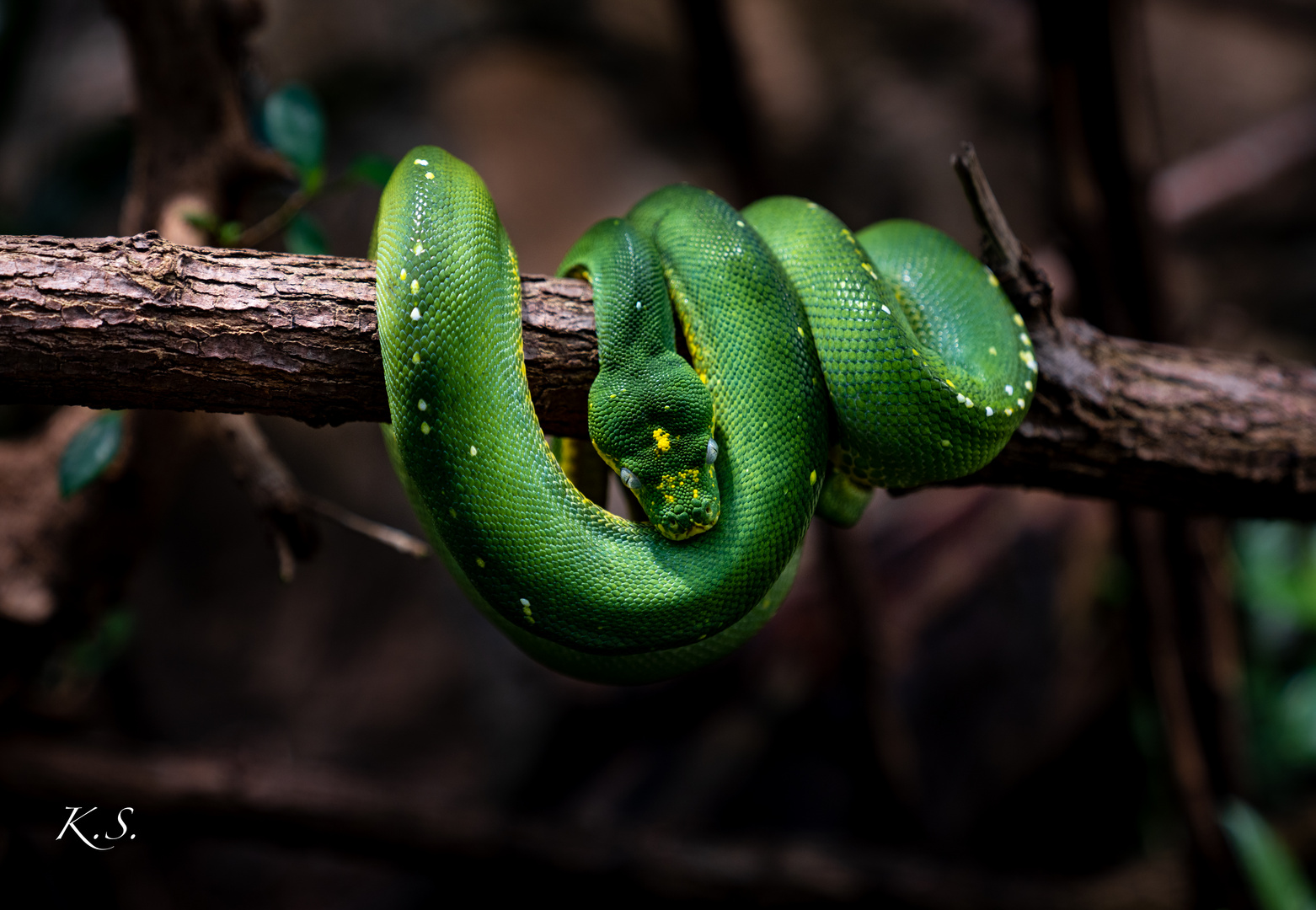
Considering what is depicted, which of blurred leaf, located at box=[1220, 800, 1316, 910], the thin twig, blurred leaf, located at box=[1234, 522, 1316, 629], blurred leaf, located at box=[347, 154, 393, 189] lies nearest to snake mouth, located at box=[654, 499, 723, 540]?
the thin twig

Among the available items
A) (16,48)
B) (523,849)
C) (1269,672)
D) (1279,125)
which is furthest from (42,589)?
(1279,125)

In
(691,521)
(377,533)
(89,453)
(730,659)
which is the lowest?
(730,659)

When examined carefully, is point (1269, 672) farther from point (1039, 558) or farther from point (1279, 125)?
point (1279, 125)

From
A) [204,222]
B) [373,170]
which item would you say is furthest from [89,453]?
[373,170]

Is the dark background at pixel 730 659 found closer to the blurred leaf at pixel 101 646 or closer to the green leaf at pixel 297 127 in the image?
the blurred leaf at pixel 101 646

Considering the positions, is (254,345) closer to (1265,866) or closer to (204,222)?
(204,222)

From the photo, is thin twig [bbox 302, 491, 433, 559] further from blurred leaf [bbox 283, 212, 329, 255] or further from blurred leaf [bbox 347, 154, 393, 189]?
blurred leaf [bbox 347, 154, 393, 189]

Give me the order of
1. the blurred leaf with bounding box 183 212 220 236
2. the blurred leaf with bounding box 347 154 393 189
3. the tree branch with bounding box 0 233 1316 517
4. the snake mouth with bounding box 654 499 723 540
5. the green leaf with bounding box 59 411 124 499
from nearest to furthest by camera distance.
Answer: the tree branch with bounding box 0 233 1316 517, the snake mouth with bounding box 654 499 723 540, the green leaf with bounding box 59 411 124 499, the blurred leaf with bounding box 183 212 220 236, the blurred leaf with bounding box 347 154 393 189
